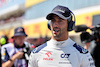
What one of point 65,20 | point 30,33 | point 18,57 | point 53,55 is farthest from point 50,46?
point 30,33

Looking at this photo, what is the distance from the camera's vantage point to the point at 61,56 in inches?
73.4

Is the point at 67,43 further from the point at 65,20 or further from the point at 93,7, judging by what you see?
the point at 93,7

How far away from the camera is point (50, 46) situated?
196 centimetres

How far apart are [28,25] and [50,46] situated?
1496cm

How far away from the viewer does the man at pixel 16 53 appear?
330 cm

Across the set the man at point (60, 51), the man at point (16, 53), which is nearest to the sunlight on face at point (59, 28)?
the man at point (60, 51)

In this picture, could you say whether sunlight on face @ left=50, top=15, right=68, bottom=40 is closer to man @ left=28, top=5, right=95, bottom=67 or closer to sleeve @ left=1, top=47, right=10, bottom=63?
man @ left=28, top=5, right=95, bottom=67

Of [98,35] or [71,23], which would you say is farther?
[98,35]

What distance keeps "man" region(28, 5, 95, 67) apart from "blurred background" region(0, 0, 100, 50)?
340 mm

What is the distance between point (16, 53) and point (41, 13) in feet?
3.07

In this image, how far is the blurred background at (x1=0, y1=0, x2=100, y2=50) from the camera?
10.3 ft

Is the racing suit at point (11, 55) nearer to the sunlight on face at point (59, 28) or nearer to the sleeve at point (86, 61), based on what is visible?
the sunlight on face at point (59, 28)

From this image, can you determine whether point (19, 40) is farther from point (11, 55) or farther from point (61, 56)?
point (61, 56)

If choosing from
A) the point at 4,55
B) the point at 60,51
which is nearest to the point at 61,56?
the point at 60,51
